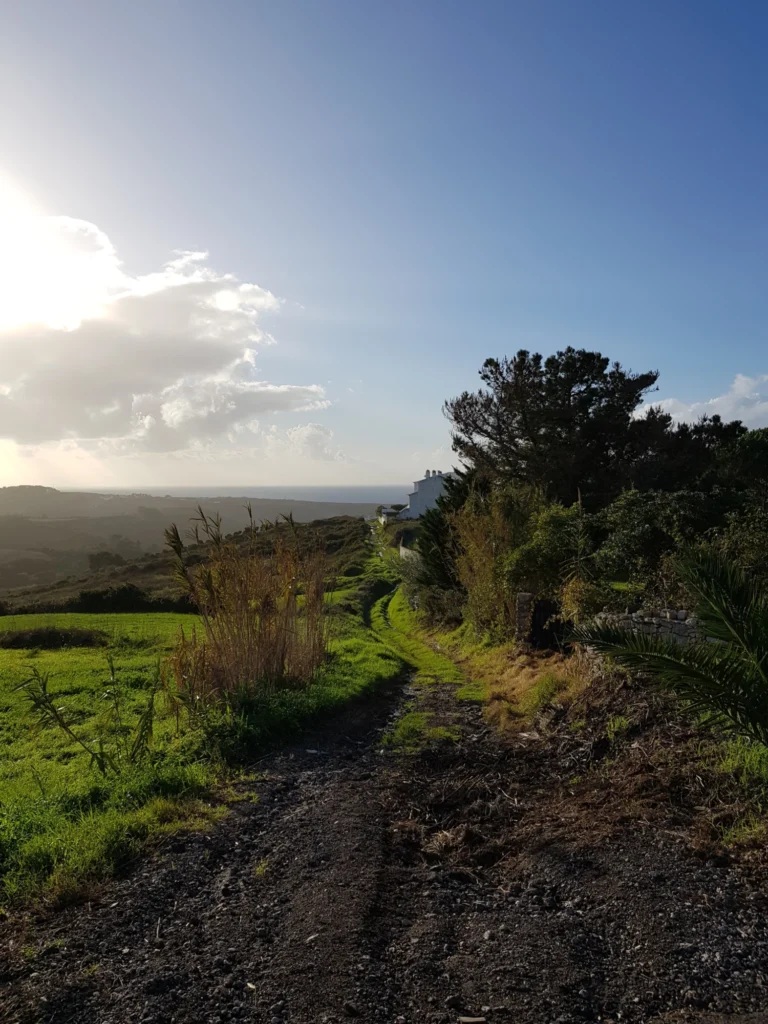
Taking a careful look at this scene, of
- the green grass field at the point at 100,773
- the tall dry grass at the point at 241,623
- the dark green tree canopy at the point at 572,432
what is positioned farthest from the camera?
the dark green tree canopy at the point at 572,432

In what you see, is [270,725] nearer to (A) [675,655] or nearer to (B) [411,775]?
(B) [411,775]

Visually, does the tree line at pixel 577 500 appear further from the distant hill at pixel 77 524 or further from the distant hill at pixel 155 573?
the distant hill at pixel 77 524

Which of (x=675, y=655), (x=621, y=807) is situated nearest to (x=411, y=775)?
(x=621, y=807)

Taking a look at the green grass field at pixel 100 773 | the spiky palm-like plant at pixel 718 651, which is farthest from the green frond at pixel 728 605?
the green grass field at pixel 100 773

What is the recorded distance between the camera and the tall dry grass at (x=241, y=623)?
25.8 feet

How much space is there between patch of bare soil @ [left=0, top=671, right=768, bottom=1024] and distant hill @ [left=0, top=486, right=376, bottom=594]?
836 inches

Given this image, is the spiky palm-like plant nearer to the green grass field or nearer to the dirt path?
the dirt path

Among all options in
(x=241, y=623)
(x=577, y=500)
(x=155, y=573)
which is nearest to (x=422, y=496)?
(x=155, y=573)

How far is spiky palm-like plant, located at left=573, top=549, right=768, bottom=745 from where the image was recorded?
4.15m

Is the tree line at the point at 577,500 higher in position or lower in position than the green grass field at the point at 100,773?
higher

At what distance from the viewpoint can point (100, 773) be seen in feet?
20.5

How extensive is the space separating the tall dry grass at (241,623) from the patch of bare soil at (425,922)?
2.63m

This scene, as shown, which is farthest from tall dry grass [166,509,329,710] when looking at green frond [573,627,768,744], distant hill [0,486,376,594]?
distant hill [0,486,376,594]

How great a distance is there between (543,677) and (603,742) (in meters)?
3.26
